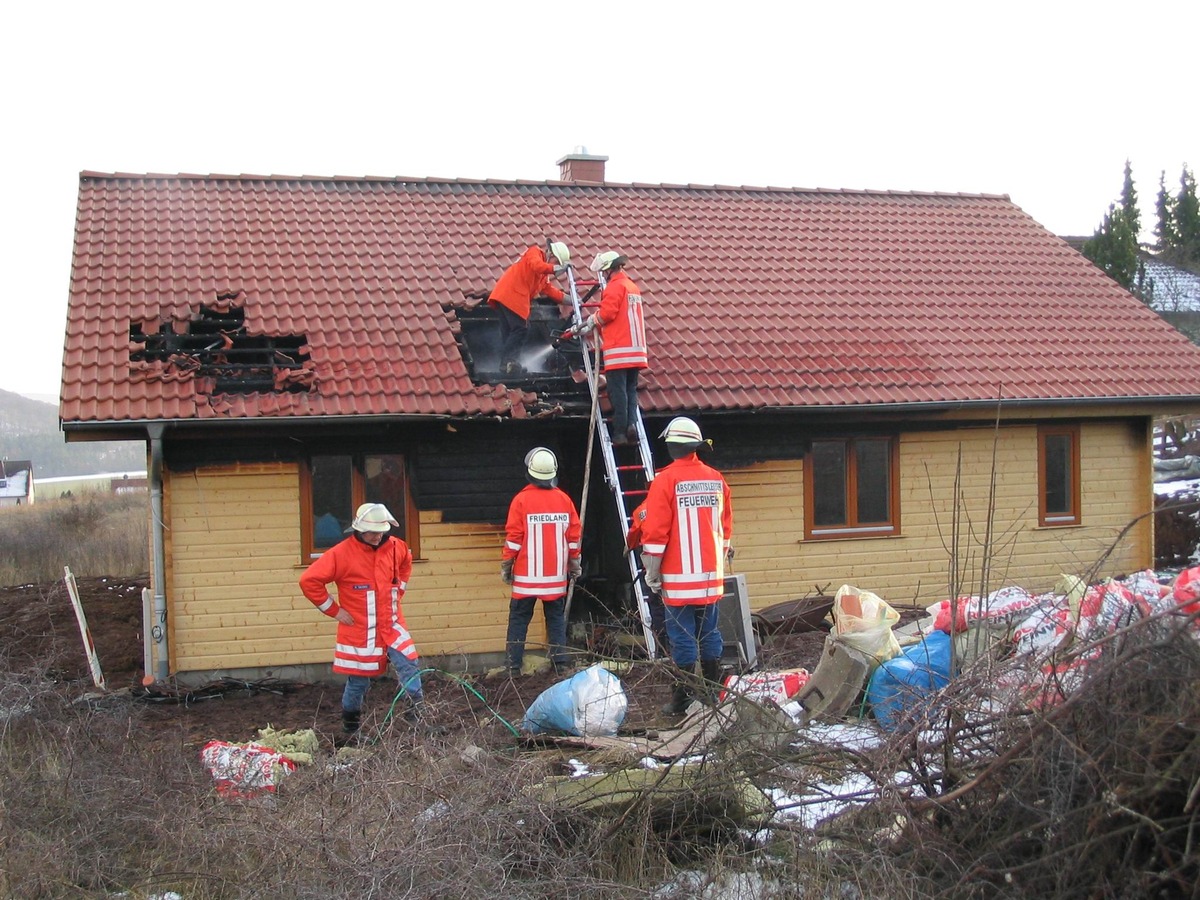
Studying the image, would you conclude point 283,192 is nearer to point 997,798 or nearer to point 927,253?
point 927,253

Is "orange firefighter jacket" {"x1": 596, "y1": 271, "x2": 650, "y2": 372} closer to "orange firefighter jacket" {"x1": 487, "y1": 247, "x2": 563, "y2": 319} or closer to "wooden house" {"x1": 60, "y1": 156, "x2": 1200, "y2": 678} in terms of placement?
"wooden house" {"x1": 60, "y1": 156, "x2": 1200, "y2": 678}

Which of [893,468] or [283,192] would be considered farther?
[283,192]

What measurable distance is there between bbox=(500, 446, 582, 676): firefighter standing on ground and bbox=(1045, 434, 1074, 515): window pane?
6.35m

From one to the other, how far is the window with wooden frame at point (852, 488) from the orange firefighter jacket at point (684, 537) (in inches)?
170

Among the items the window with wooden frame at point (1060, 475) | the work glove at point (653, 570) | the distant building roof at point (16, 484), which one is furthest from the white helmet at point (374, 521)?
the distant building roof at point (16, 484)

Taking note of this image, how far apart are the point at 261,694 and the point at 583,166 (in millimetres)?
9481

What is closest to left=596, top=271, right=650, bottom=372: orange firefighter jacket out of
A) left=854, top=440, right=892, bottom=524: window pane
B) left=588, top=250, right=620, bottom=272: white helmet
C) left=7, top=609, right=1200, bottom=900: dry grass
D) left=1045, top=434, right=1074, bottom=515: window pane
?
left=588, top=250, right=620, bottom=272: white helmet

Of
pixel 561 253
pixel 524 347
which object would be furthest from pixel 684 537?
pixel 524 347

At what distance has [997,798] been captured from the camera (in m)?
4.22

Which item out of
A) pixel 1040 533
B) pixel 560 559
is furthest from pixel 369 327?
pixel 1040 533

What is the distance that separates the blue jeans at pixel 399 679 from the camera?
7.63 m

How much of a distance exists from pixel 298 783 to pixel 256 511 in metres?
5.07

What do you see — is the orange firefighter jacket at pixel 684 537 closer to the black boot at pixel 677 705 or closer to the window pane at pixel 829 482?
the black boot at pixel 677 705

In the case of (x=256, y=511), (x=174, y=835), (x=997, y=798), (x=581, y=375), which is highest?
(x=581, y=375)
